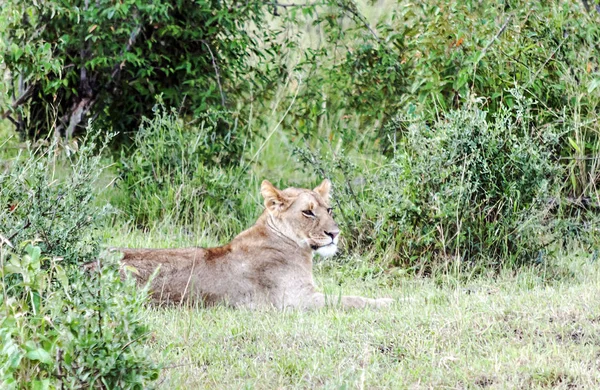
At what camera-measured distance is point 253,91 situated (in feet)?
32.3

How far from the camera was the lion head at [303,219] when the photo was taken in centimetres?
723

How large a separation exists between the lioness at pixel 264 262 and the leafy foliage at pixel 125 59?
2.05m

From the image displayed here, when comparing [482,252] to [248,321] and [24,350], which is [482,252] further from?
[24,350]

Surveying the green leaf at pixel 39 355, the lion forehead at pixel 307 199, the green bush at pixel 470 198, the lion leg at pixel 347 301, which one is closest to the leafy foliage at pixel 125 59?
the lion forehead at pixel 307 199

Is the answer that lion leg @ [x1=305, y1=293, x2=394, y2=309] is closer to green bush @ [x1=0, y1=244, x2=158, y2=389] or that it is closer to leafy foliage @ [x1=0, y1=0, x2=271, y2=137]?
green bush @ [x1=0, y1=244, x2=158, y2=389]

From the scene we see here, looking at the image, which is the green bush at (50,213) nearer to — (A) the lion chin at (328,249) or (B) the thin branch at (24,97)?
(A) the lion chin at (328,249)

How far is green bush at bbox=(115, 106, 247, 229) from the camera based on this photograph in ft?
28.9

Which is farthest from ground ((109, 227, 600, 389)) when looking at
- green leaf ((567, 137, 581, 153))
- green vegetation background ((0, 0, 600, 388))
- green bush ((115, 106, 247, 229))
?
green bush ((115, 106, 247, 229))

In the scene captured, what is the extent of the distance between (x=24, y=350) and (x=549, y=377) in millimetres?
2398

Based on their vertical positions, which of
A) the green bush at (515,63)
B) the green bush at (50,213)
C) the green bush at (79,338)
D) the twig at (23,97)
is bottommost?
the twig at (23,97)

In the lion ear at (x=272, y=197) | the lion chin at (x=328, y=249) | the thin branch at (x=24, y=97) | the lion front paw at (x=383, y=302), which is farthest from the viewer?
the thin branch at (x=24, y=97)

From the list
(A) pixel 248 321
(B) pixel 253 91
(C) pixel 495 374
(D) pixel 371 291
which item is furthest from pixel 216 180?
(C) pixel 495 374

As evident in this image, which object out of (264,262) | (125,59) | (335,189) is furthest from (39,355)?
(125,59)

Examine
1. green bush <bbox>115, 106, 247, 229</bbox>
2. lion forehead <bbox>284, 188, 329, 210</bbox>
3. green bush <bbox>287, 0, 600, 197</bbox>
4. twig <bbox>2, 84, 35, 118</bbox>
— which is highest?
green bush <bbox>287, 0, 600, 197</bbox>
